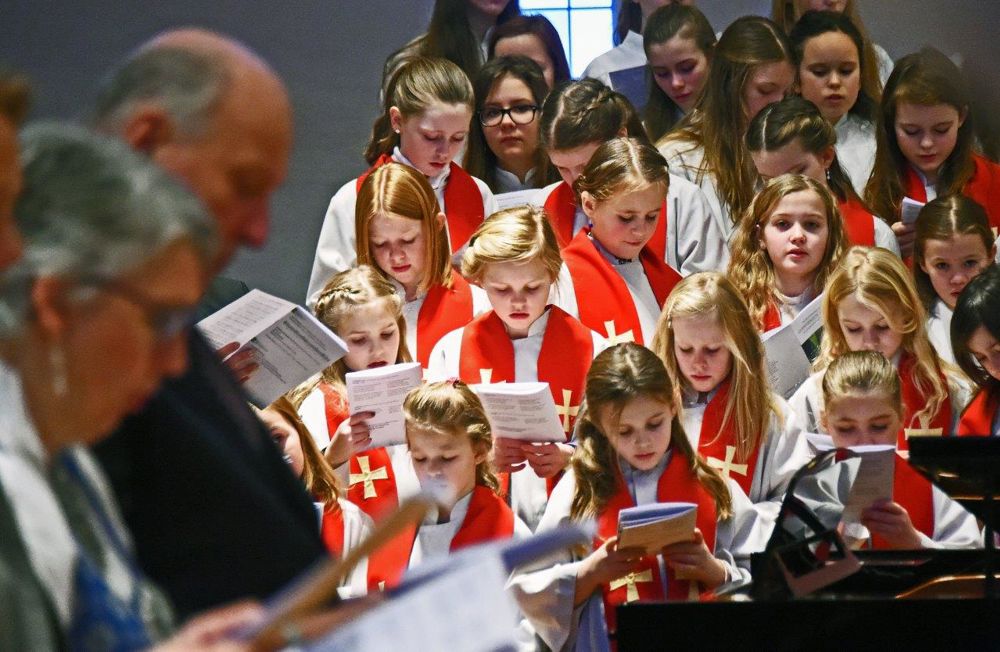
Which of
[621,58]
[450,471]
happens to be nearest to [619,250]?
[450,471]

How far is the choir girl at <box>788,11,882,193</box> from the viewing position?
6.34 metres

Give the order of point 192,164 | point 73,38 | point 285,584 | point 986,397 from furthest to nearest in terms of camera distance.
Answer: point 73,38, point 986,397, point 285,584, point 192,164

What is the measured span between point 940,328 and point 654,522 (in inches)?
88.8

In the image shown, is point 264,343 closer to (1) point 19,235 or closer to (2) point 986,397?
(2) point 986,397

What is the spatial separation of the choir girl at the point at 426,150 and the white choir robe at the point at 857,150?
1.47m

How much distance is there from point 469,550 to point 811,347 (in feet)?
13.2

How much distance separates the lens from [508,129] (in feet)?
20.5

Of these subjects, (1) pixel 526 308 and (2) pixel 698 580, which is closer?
(2) pixel 698 580

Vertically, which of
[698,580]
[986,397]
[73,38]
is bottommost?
[698,580]

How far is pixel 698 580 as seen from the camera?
417 centimetres

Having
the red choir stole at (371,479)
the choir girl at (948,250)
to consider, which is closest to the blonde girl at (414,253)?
the red choir stole at (371,479)

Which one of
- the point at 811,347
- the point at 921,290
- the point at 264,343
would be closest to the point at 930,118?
the point at 921,290

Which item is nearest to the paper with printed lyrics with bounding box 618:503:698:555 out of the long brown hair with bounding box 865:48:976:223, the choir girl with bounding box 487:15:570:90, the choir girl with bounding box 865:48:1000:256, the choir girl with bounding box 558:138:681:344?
the choir girl with bounding box 558:138:681:344

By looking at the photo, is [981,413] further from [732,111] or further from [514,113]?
[514,113]
